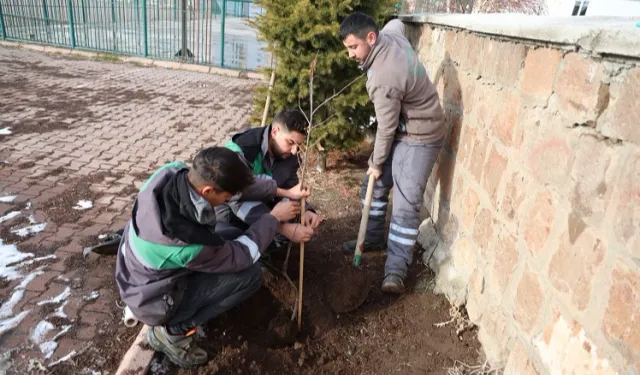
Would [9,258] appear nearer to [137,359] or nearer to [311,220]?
[137,359]

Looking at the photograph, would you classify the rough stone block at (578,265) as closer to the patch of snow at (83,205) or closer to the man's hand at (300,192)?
the man's hand at (300,192)

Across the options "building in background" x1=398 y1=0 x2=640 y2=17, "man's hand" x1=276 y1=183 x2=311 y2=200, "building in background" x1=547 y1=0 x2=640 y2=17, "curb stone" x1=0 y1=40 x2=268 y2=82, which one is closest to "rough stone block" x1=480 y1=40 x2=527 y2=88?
"building in background" x1=398 y1=0 x2=640 y2=17

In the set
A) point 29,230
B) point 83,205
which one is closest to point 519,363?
point 29,230

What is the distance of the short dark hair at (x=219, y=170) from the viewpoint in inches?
86.4

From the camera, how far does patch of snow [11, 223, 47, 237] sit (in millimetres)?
3805

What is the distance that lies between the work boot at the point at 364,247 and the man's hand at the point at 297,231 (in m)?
1.13

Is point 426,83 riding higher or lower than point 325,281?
higher

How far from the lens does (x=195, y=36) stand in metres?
13.1

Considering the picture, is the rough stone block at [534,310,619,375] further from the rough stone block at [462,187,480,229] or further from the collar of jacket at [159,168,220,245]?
the collar of jacket at [159,168,220,245]

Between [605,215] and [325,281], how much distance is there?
2.10m

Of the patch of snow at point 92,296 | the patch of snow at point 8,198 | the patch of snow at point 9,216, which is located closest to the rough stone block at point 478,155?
the patch of snow at point 92,296

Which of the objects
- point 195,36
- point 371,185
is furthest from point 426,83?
point 195,36

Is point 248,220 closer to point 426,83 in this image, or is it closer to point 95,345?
point 95,345

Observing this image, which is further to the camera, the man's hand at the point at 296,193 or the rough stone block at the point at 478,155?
the rough stone block at the point at 478,155
